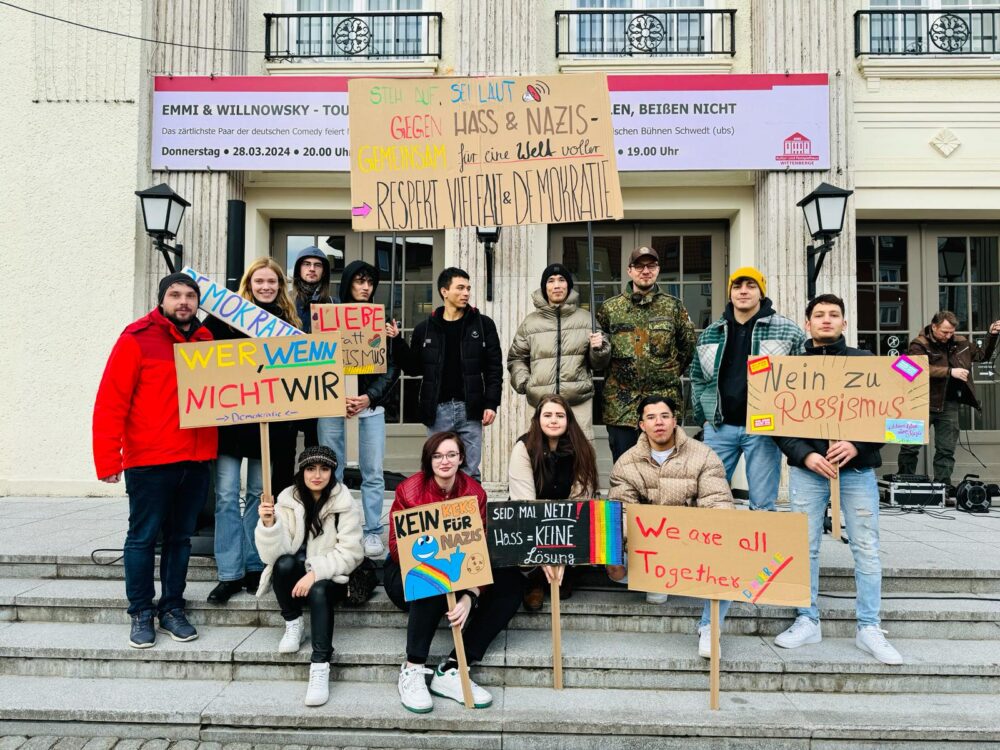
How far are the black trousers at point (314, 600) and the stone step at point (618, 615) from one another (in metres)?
0.41

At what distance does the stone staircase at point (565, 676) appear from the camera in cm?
306

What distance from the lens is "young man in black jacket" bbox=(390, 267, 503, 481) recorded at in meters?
4.52

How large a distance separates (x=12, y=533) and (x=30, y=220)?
3.77m

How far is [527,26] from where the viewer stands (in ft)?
23.6

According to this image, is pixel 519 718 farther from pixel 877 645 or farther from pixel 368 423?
pixel 368 423

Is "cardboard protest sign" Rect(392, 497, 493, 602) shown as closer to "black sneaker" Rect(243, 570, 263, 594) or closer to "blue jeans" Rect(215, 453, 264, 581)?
"blue jeans" Rect(215, 453, 264, 581)

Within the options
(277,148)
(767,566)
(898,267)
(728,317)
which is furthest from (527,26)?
(767,566)

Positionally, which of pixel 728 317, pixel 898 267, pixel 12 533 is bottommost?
pixel 12 533

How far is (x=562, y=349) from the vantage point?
14.8 feet

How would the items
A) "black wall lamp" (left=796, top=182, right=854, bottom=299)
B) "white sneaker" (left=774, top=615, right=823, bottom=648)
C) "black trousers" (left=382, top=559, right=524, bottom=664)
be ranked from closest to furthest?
"black trousers" (left=382, top=559, right=524, bottom=664) < "white sneaker" (left=774, top=615, right=823, bottom=648) < "black wall lamp" (left=796, top=182, right=854, bottom=299)

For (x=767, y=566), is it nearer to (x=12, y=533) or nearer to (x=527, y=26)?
(x=12, y=533)

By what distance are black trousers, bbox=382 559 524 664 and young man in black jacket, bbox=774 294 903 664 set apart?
5.12 feet

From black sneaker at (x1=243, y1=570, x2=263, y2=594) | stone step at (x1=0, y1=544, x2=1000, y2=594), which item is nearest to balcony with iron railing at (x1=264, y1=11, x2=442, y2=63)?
stone step at (x1=0, y1=544, x2=1000, y2=594)

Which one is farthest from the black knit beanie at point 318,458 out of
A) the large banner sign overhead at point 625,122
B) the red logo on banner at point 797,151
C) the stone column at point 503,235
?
the red logo on banner at point 797,151
